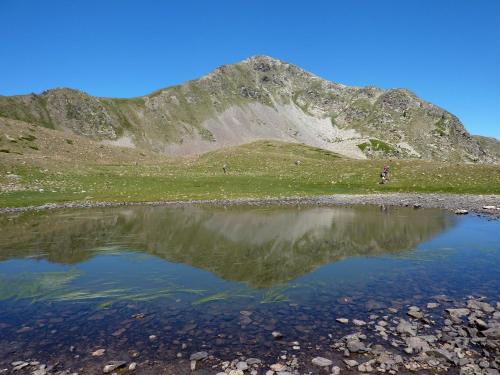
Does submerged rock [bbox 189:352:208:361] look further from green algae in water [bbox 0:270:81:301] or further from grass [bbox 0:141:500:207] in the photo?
grass [bbox 0:141:500:207]

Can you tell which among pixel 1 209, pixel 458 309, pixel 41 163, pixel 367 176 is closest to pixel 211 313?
pixel 458 309

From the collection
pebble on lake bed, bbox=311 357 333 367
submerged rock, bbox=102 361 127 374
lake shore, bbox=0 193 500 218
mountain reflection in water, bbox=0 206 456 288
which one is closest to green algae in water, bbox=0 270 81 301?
mountain reflection in water, bbox=0 206 456 288

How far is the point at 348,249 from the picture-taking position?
22.9 metres

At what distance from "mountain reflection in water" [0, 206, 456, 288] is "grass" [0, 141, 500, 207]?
490 inches

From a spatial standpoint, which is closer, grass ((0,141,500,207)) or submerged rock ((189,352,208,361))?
submerged rock ((189,352,208,361))

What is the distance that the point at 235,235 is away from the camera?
27406 millimetres

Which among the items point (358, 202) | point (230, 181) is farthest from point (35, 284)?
point (230, 181)

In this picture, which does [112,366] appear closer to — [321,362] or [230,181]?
[321,362]

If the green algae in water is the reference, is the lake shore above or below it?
above

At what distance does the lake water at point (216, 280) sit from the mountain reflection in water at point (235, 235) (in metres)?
0.13

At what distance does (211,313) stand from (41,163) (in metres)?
65.9

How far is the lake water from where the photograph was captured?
11.3m

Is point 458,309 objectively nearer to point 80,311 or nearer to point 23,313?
point 80,311

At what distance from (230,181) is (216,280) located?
48.0 metres
